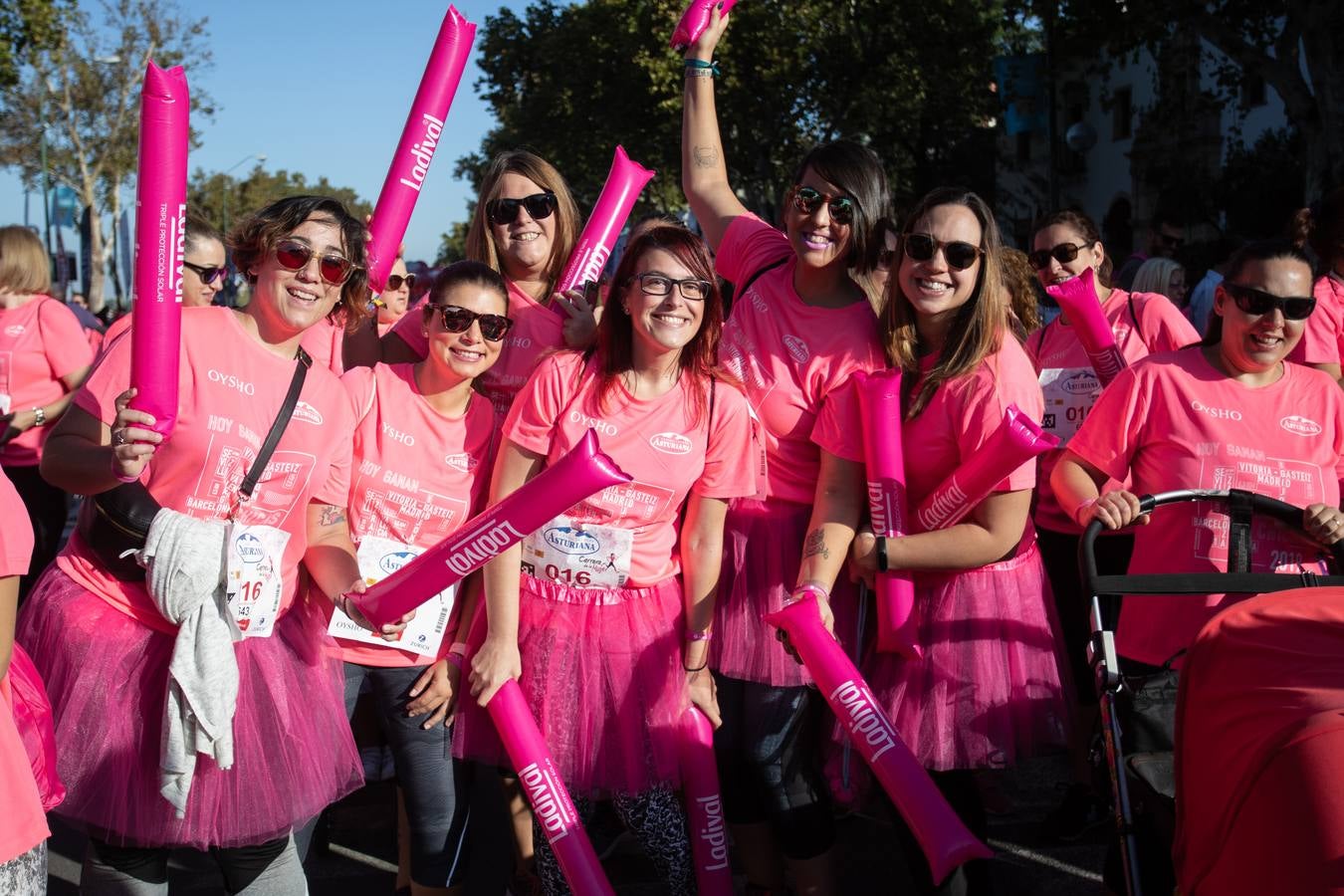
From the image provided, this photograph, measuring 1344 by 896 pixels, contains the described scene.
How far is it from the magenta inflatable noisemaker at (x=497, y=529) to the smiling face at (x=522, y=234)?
4.81 feet

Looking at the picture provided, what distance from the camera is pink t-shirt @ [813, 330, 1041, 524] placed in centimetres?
312

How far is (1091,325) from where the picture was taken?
4191 mm

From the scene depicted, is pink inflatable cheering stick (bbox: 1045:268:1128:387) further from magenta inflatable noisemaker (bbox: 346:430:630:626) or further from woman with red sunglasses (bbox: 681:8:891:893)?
magenta inflatable noisemaker (bbox: 346:430:630:626)

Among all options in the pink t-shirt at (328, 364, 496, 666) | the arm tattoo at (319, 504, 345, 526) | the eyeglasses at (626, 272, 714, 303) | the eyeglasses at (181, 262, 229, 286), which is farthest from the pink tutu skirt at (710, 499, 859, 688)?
the eyeglasses at (181, 262, 229, 286)

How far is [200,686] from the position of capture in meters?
2.67

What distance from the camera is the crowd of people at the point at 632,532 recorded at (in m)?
2.77

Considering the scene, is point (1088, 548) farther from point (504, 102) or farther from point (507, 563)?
point (504, 102)

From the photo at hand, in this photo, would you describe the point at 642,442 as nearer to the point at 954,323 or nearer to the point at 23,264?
the point at 954,323

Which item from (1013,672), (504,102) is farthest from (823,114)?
(1013,672)

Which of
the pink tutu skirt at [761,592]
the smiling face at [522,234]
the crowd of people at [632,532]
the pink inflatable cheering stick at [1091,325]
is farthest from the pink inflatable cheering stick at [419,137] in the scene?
the pink inflatable cheering stick at [1091,325]

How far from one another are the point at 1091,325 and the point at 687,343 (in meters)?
1.73

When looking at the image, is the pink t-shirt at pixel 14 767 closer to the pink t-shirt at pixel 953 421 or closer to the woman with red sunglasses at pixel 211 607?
the woman with red sunglasses at pixel 211 607

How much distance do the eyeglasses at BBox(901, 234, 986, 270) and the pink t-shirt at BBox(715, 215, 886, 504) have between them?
0.30 m

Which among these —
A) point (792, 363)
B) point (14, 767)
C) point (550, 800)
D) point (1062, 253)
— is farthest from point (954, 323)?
point (14, 767)
